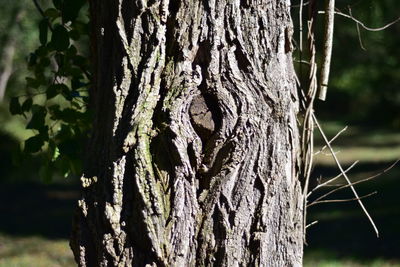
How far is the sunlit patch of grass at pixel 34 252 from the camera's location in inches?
309

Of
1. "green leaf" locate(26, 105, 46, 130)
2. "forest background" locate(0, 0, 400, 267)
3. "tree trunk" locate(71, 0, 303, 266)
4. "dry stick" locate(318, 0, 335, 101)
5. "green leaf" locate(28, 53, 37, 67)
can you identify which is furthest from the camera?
"forest background" locate(0, 0, 400, 267)

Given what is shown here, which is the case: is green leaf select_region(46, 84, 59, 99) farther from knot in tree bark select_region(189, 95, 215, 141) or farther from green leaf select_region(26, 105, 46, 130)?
knot in tree bark select_region(189, 95, 215, 141)

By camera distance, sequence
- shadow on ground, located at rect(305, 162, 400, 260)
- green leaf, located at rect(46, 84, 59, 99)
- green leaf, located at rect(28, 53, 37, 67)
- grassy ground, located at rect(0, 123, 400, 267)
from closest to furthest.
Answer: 1. green leaf, located at rect(46, 84, 59, 99)
2. green leaf, located at rect(28, 53, 37, 67)
3. grassy ground, located at rect(0, 123, 400, 267)
4. shadow on ground, located at rect(305, 162, 400, 260)

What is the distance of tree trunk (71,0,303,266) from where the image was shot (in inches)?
110

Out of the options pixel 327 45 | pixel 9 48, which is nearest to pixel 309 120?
pixel 327 45

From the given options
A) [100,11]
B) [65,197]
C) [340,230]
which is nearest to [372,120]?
[65,197]

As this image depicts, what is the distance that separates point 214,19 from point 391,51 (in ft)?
33.2

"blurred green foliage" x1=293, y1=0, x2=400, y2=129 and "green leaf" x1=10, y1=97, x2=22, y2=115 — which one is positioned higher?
"blurred green foliage" x1=293, y1=0, x2=400, y2=129

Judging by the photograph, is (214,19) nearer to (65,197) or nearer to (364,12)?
(364,12)

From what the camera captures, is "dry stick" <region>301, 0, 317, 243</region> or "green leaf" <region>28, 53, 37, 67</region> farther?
"green leaf" <region>28, 53, 37, 67</region>

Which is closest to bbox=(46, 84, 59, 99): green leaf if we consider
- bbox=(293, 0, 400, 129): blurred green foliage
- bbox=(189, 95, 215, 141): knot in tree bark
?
bbox=(189, 95, 215, 141): knot in tree bark

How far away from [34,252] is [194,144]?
20.0ft

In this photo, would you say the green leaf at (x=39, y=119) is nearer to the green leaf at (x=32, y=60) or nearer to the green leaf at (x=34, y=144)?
the green leaf at (x=34, y=144)

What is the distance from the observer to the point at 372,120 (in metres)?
24.7
